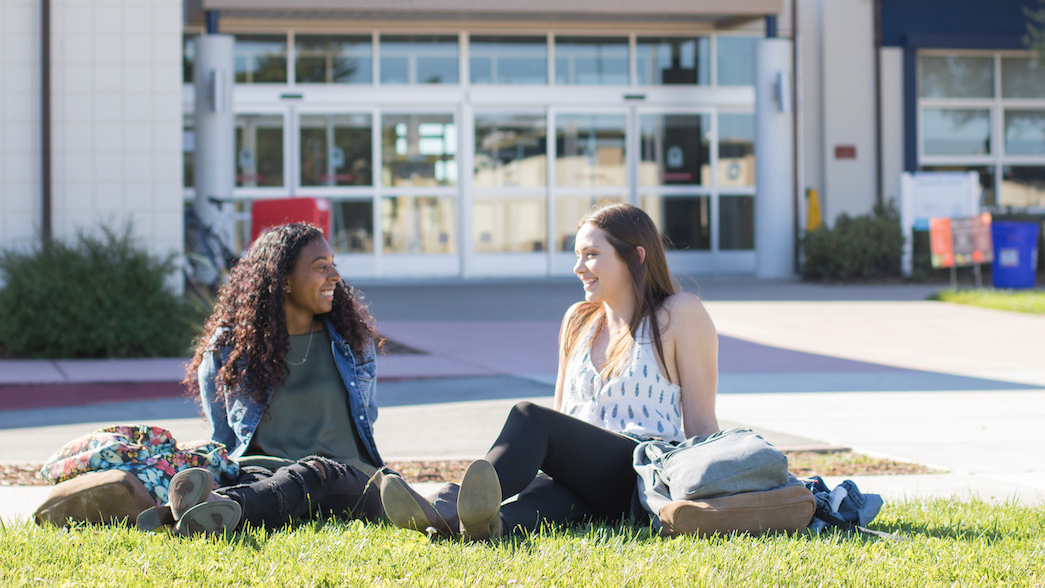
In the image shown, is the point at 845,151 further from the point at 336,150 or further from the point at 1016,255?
the point at 336,150

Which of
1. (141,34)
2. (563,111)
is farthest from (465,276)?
(141,34)

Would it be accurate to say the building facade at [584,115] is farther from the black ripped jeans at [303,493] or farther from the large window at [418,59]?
the black ripped jeans at [303,493]

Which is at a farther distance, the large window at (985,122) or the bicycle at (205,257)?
the large window at (985,122)

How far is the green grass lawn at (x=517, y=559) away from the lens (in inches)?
128

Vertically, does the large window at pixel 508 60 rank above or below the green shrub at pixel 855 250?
above

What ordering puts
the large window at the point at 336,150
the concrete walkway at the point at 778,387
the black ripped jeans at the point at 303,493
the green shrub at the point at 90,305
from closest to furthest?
the black ripped jeans at the point at 303,493 → the concrete walkway at the point at 778,387 → the green shrub at the point at 90,305 → the large window at the point at 336,150

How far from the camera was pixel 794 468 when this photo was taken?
5395 millimetres

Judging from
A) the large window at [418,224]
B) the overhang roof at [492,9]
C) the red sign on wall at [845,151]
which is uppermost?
the overhang roof at [492,9]

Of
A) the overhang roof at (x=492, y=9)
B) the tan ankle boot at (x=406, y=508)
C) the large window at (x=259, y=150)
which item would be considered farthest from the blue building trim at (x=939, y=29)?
the tan ankle boot at (x=406, y=508)

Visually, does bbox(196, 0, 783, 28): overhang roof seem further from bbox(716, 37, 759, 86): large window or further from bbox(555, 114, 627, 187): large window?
bbox(555, 114, 627, 187): large window

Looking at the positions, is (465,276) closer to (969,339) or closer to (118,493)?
(969,339)

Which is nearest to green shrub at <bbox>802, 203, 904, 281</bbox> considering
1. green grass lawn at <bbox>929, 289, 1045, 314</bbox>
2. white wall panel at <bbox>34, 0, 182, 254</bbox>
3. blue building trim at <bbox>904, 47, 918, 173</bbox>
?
blue building trim at <bbox>904, 47, 918, 173</bbox>

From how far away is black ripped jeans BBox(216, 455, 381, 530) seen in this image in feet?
12.4

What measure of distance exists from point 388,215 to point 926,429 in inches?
502
